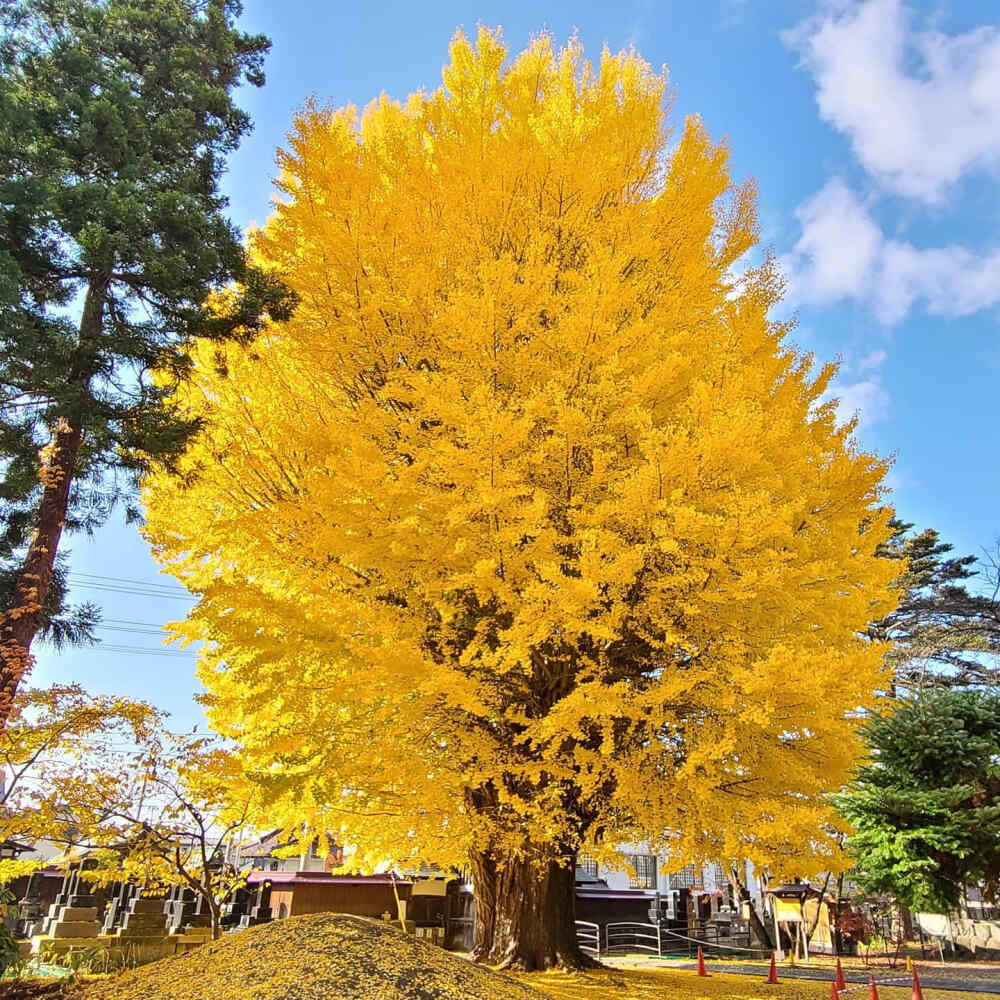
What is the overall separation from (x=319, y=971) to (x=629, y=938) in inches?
507

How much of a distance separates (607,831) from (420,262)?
587 cm

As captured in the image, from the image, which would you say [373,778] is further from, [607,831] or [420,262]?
[420,262]

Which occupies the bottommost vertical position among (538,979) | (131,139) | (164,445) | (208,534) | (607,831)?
(538,979)

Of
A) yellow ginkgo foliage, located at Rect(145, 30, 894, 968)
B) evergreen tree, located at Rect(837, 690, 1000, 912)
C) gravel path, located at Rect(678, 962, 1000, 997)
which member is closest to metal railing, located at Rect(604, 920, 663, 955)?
gravel path, located at Rect(678, 962, 1000, 997)

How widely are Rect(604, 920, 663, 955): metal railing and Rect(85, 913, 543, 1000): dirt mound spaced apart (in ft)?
33.8

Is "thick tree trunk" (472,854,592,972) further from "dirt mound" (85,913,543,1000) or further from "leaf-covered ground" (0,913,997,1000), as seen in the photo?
"dirt mound" (85,913,543,1000)

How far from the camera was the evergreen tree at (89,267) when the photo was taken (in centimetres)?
729

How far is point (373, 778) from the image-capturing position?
20.8ft

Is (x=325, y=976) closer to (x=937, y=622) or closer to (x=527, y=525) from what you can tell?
(x=527, y=525)

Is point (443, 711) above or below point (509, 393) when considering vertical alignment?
→ below

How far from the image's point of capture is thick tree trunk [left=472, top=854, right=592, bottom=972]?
283 inches

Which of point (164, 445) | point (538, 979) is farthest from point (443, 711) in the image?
point (164, 445)

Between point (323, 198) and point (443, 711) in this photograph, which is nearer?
point (443, 711)

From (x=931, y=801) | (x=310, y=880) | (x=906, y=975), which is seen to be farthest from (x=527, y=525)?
(x=906, y=975)
